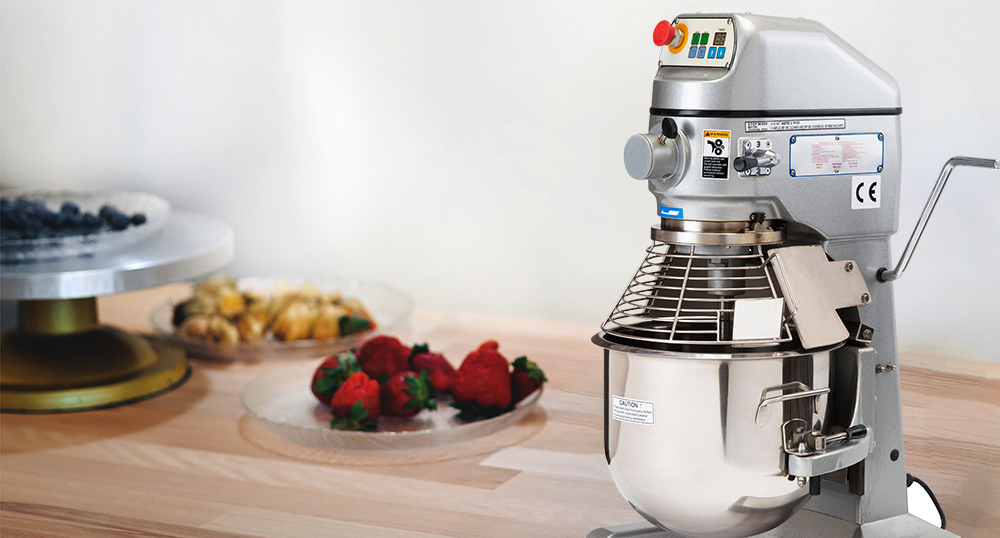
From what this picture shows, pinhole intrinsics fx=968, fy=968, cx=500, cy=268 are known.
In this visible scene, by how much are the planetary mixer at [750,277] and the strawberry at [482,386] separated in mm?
404

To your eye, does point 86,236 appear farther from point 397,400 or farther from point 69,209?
point 397,400

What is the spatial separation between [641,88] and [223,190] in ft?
2.39

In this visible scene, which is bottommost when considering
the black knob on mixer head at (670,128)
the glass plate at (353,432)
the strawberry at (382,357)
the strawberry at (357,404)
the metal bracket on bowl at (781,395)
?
the glass plate at (353,432)

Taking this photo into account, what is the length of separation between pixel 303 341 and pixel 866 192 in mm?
873

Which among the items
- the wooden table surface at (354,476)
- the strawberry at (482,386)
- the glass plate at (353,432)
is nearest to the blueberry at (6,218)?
the wooden table surface at (354,476)

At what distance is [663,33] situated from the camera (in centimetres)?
63

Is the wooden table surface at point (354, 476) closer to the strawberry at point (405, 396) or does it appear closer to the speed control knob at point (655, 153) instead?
the strawberry at point (405, 396)

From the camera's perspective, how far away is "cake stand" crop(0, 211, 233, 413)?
3.62ft

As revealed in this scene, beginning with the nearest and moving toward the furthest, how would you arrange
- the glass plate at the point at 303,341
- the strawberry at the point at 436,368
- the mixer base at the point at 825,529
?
1. the mixer base at the point at 825,529
2. the strawberry at the point at 436,368
3. the glass plate at the point at 303,341

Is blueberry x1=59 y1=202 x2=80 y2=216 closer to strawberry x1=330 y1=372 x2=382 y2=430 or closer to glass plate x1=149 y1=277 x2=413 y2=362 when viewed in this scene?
glass plate x1=149 y1=277 x2=413 y2=362

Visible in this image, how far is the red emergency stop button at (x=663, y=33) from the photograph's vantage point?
2.04ft

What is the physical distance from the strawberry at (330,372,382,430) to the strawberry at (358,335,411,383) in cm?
7

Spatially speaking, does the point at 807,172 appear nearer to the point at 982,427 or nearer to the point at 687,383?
the point at 687,383

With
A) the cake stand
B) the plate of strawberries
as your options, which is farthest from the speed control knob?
the cake stand
